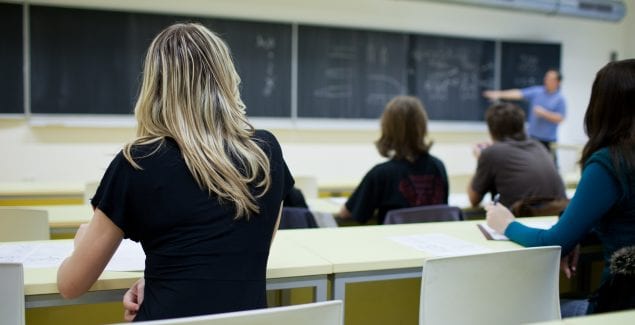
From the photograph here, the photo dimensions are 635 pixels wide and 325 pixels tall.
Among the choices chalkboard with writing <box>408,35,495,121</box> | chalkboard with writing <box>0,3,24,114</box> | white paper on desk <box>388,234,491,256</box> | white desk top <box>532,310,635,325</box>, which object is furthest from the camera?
chalkboard with writing <box>408,35,495,121</box>

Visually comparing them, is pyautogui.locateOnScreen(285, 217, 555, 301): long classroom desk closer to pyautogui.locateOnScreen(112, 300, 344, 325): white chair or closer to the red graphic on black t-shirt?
the red graphic on black t-shirt

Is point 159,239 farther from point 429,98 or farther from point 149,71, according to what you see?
point 429,98

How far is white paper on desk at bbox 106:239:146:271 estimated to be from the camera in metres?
1.67

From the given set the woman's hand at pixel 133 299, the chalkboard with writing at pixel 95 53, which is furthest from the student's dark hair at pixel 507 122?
the chalkboard with writing at pixel 95 53

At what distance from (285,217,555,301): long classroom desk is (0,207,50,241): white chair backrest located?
0.98 metres

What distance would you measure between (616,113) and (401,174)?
4.24ft

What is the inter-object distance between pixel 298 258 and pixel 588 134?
3.39 feet

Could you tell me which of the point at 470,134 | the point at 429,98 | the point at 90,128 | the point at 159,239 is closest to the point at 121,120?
the point at 90,128

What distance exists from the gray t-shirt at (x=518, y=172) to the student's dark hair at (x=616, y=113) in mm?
1277

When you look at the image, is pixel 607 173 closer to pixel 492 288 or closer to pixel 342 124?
pixel 492 288

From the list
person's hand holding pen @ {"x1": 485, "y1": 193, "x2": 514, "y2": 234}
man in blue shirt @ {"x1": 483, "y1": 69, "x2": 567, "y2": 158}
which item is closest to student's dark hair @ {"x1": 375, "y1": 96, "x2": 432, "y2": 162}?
person's hand holding pen @ {"x1": 485, "y1": 193, "x2": 514, "y2": 234}

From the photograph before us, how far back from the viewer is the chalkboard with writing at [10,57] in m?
4.86

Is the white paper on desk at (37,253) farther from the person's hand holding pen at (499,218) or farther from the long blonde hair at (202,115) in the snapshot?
the person's hand holding pen at (499,218)

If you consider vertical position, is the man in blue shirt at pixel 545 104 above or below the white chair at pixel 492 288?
above
